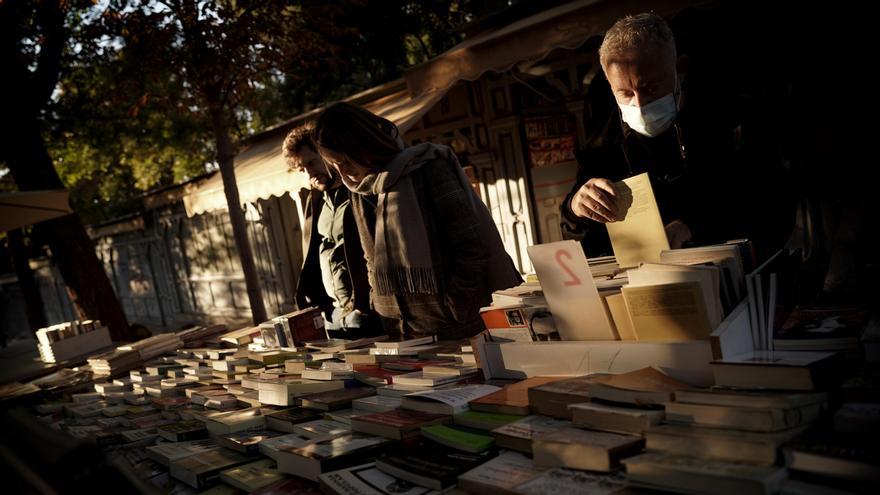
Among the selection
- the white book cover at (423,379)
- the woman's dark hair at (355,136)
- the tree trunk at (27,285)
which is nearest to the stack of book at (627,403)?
the white book cover at (423,379)

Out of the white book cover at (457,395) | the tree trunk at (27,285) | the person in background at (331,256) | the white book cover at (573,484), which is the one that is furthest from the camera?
the tree trunk at (27,285)

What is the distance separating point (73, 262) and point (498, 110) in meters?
6.02

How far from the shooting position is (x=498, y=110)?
28.2ft

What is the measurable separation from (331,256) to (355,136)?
0.82 meters

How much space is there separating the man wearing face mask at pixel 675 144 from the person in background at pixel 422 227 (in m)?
0.64

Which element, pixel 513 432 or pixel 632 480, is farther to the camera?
pixel 513 432

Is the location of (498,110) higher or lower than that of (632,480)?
higher

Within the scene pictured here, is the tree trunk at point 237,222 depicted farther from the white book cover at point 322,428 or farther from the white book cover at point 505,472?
the white book cover at point 505,472

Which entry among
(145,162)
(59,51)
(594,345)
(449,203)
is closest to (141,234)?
(145,162)

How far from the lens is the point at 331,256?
3.65m

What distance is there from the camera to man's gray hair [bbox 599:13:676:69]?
204cm

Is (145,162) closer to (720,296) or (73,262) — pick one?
(73,262)

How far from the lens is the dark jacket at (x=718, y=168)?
7.40 ft

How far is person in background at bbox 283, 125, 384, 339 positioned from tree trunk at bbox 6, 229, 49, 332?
1138 centimetres
